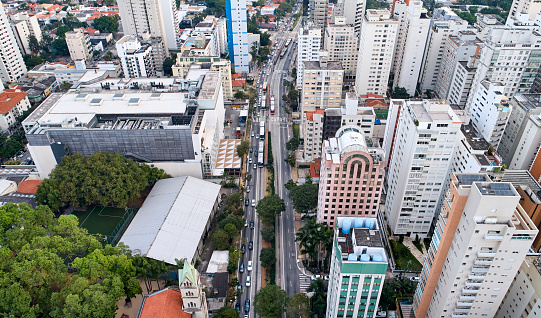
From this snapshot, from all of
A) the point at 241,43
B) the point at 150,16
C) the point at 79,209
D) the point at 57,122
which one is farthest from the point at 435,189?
the point at 150,16

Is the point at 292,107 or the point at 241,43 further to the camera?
the point at 241,43

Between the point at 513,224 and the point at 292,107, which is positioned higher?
the point at 513,224

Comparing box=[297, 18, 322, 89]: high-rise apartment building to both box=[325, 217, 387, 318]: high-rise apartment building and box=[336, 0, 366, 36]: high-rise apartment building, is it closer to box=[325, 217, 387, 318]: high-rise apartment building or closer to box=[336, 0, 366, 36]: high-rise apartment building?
box=[336, 0, 366, 36]: high-rise apartment building

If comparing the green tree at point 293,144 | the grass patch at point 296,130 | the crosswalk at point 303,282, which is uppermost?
the green tree at point 293,144

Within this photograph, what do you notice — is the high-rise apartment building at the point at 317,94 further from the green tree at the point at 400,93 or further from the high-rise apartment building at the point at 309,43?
the green tree at the point at 400,93

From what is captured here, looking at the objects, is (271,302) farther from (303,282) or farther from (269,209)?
(269,209)

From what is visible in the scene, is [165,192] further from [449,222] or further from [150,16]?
[150,16]

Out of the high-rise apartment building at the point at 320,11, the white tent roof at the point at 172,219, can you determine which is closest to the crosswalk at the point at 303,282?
the white tent roof at the point at 172,219
